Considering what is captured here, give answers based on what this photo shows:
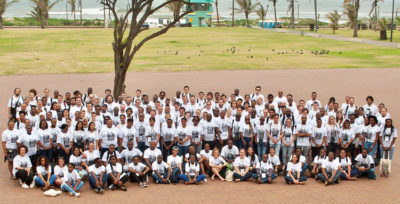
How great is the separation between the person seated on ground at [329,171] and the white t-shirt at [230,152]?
2402 mm

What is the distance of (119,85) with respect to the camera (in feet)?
64.7

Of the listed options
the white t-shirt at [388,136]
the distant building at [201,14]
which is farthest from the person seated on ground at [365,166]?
the distant building at [201,14]

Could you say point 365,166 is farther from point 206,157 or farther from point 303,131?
point 206,157

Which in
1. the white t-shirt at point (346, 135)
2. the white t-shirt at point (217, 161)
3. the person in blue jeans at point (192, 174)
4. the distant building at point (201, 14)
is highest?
the distant building at point (201, 14)

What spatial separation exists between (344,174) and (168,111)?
564cm

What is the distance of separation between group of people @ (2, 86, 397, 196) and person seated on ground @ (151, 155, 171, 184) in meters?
0.03

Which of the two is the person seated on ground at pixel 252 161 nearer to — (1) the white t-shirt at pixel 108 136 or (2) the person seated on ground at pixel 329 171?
(2) the person seated on ground at pixel 329 171

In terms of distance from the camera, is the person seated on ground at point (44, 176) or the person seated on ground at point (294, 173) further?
the person seated on ground at point (294, 173)

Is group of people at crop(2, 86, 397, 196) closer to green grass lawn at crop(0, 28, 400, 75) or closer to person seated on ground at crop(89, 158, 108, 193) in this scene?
person seated on ground at crop(89, 158, 108, 193)

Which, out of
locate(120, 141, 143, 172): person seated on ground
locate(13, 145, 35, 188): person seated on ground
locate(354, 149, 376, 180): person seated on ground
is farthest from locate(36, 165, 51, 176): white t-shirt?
locate(354, 149, 376, 180): person seated on ground

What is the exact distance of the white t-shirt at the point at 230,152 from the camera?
12680 mm

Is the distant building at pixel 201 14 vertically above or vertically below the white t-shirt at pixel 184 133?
above

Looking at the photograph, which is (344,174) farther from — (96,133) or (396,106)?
(396,106)

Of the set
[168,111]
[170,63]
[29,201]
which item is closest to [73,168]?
[29,201]
